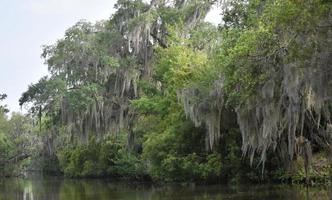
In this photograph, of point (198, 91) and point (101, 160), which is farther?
point (101, 160)

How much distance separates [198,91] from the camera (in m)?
21.9

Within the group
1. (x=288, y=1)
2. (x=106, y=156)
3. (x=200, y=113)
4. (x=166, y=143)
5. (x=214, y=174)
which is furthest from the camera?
(x=106, y=156)

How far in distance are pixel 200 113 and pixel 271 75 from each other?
24.9 feet

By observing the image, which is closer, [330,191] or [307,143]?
[330,191]

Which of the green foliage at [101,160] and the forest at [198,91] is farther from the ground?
the forest at [198,91]

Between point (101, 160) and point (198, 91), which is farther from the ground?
point (198, 91)

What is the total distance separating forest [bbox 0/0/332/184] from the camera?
13.0 meters

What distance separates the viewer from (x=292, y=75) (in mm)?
14320

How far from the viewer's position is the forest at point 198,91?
13.0 m

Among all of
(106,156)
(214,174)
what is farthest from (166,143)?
(106,156)

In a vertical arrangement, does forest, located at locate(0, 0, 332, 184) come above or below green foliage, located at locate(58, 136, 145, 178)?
above

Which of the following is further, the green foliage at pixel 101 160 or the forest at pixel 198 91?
the green foliage at pixel 101 160

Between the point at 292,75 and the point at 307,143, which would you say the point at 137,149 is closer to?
the point at 307,143

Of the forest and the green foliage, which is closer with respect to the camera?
the forest
